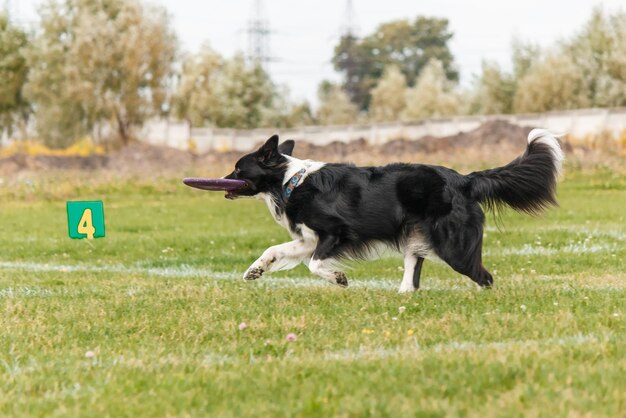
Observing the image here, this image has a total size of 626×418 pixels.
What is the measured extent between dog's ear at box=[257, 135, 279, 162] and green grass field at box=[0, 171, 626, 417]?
1.18m

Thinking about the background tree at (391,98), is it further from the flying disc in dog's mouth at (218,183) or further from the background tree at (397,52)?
the flying disc in dog's mouth at (218,183)

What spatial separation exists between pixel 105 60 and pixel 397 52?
60061 millimetres

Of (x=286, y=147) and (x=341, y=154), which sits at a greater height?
(x=286, y=147)

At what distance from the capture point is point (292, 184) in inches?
309

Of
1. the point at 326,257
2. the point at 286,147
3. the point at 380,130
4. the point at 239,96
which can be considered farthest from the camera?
the point at 239,96

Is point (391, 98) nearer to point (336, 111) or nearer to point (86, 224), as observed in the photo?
point (336, 111)

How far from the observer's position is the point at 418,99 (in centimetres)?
7000

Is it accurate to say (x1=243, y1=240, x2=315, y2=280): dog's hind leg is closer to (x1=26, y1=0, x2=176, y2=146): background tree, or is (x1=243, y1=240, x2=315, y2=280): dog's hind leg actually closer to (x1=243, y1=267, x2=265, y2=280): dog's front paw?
(x1=243, y1=267, x2=265, y2=280): dog's front paw

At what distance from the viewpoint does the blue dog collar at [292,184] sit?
25.7 ft

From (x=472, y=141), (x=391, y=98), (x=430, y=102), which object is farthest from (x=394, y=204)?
(x=391, y=98)

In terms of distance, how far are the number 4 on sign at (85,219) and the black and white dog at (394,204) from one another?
3.49 meters

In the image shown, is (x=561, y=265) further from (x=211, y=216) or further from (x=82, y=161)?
(x=82, y=161)

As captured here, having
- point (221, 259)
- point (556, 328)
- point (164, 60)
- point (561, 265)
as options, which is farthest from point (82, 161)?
point (556, 328)

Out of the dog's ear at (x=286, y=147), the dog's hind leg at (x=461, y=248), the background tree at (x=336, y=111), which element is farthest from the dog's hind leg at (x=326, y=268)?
the background tree at (x=336, y=111)
